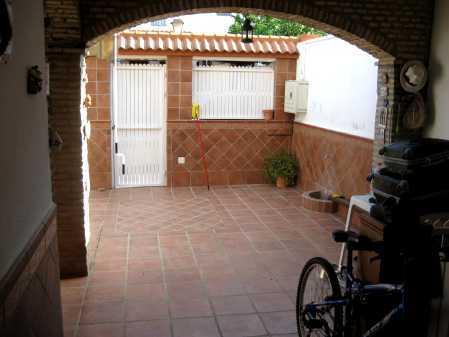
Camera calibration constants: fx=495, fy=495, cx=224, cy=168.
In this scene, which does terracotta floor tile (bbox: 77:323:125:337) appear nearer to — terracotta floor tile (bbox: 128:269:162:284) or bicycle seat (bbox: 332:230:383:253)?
terracotta floor tile (bbox: 128:269:162:284)

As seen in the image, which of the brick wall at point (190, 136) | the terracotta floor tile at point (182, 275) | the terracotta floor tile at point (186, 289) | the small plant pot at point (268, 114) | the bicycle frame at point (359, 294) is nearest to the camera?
the bicycle frame at point (359, 294)

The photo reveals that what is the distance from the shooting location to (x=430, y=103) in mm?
5926

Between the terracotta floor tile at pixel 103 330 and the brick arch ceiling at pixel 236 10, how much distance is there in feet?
9.33

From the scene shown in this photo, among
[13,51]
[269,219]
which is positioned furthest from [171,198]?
[13,51]

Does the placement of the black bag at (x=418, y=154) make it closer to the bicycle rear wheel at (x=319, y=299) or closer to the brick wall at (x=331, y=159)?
the bicycle rear wheel at (x=319, y=299)

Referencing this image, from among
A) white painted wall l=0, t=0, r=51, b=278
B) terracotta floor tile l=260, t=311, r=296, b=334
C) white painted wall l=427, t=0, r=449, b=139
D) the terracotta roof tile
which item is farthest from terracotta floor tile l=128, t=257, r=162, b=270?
the terracotta roof tile

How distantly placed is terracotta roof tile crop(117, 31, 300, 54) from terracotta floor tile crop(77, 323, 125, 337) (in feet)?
20.1

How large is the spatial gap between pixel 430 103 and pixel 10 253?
5116 mm

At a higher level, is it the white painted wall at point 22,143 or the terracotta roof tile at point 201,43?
the terracotta roof tile at point 201,43

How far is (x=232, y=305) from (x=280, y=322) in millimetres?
532

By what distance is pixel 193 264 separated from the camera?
227 inches

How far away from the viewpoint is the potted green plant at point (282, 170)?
9.91 m

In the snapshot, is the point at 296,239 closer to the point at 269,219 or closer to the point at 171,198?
the point at 269,219

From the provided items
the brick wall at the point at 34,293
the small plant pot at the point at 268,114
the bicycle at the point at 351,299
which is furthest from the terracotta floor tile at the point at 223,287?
the small plant pot at the point at 268,114
